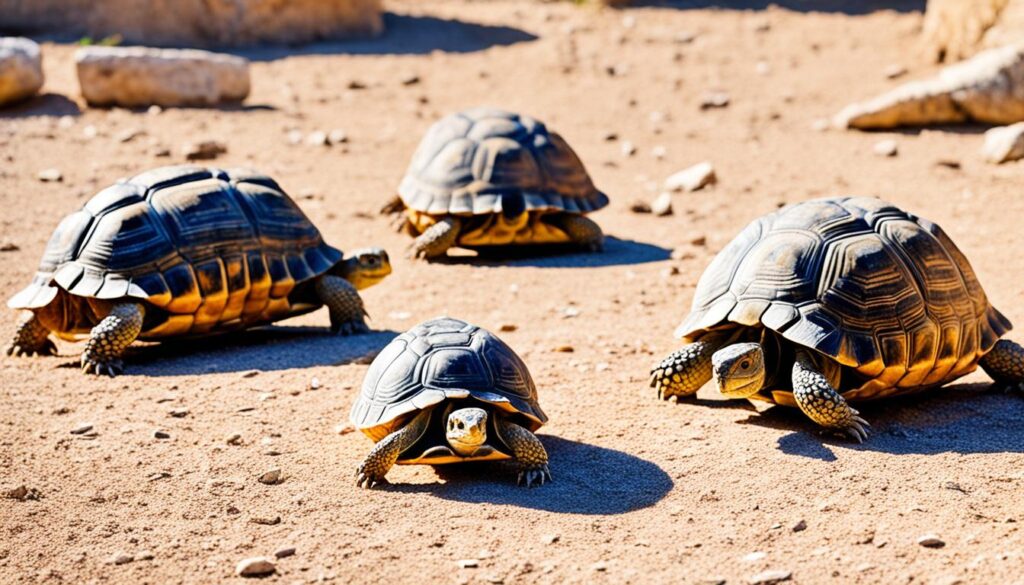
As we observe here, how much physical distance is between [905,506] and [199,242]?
12.7 ft

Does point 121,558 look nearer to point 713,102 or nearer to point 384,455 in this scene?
point 384,455

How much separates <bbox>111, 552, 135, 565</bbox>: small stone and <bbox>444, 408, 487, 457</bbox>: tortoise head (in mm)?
1209

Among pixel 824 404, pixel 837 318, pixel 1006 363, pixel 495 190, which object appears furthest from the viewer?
pixel 495 190

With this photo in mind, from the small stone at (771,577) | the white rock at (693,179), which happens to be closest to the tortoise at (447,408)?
the small stone at (771,577)

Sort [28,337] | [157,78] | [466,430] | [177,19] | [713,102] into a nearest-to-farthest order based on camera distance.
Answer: [466,430], [28,337], [157,78], [713,102], [177,19]

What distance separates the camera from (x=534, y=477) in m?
4.83

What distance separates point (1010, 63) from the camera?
1215 centimetres

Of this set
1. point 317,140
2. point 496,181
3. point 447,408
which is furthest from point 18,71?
point 447,408

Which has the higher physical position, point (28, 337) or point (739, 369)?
point (739, 369)

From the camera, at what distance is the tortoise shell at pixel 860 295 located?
537 centimetres

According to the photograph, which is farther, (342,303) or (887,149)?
(887,149)

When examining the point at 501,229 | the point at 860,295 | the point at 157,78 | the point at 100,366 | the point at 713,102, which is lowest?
the point at 100,366

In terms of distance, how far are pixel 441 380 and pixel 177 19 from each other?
12.6 metres

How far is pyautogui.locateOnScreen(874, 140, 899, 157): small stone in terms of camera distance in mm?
11523
